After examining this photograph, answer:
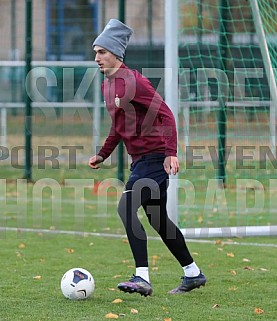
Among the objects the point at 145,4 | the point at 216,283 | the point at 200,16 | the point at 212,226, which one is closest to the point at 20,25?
the point at 145,4

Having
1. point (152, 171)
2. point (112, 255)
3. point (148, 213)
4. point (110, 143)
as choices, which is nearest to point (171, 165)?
point (152, 171)

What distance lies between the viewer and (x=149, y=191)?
19.7 feet

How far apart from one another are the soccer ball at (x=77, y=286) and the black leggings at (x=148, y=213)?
1.17 feet

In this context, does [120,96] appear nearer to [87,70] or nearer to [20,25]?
[87,70]

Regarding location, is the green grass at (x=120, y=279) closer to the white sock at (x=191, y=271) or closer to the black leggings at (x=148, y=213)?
the white sock at (x=191, y=271)

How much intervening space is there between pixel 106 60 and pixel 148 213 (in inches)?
41.1

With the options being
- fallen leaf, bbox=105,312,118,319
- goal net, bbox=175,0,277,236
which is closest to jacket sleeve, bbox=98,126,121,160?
fallen leaf, bbox=105,312,118,319

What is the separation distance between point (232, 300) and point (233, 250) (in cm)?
215

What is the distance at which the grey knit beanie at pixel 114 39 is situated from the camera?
6.02 meters

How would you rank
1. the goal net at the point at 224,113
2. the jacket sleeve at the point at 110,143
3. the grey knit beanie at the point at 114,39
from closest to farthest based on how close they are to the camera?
the grey knit beanie at the point at 114,39 → the jacket sleeve at the point at 110,143 → the goal net at the point at 224,113

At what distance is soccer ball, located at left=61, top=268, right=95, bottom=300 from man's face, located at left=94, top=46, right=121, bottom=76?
1353 millimetres

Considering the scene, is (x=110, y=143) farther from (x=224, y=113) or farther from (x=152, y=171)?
(x=224, y=113)

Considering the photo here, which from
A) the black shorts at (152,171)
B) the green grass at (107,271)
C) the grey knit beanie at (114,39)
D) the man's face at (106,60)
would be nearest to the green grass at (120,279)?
the green grass at (107,271)

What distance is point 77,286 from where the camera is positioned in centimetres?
579
